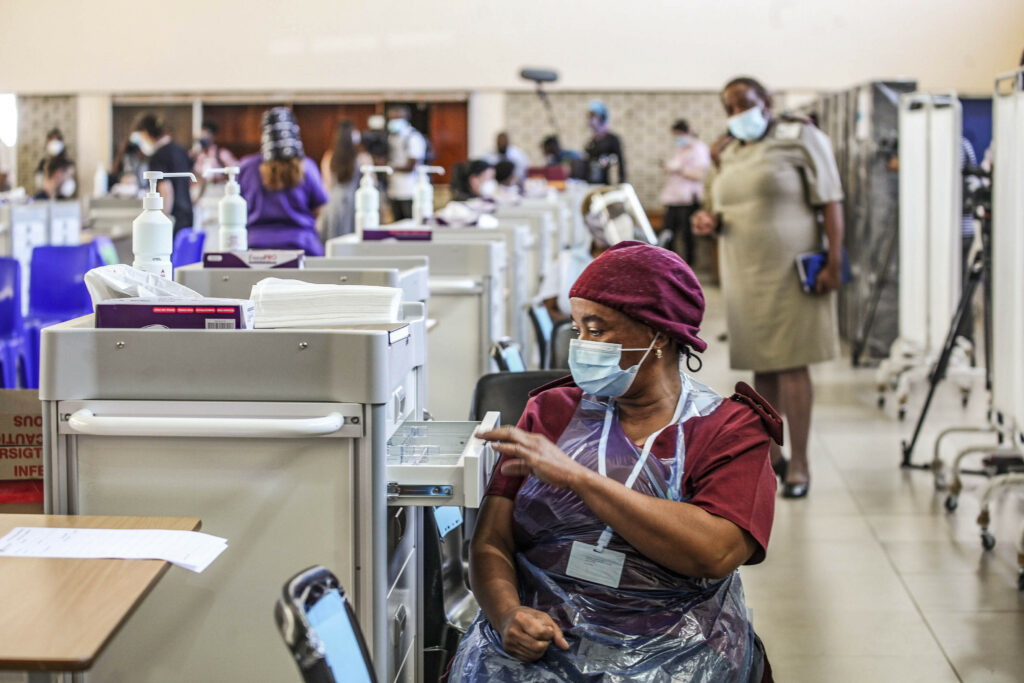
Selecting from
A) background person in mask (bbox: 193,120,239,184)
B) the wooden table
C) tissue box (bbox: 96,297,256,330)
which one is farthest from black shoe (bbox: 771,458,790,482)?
background person in mask (bbox: 193,120,239,184)

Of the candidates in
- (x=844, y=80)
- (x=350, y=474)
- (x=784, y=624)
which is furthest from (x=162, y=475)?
(x=844, y=80)

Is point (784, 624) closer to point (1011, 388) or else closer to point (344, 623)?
point (1011, 388)

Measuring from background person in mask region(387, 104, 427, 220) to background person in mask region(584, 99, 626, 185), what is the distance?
70.3 inches

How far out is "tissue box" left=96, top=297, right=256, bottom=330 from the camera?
75.5 inches

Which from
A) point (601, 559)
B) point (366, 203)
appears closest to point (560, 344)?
point (366, 203)

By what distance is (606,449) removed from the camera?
1912mm

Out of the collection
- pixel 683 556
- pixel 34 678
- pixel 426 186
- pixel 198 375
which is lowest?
pixel 34 678

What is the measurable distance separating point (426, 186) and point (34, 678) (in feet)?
13.3

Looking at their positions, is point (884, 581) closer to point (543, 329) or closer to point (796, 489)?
point (796, 489)

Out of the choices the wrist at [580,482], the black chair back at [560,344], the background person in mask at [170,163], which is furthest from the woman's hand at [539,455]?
the background person in mask at [170,163]

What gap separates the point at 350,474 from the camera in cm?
190

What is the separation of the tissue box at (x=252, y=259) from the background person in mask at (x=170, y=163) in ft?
16.0

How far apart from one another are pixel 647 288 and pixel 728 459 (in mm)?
309

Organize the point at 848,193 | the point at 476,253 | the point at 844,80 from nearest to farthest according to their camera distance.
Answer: the point at 476,253
the point at 848,193
the point at 844,80
